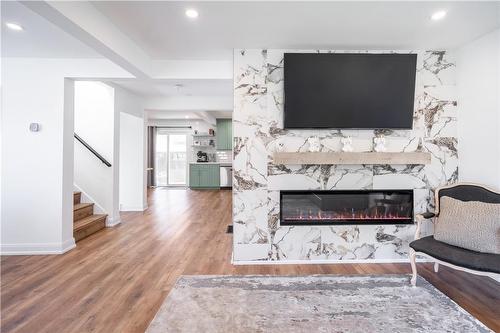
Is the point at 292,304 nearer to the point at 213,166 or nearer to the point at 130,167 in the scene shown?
the point at 130,167

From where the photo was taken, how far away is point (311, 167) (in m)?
3.25

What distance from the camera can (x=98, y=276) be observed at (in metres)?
2.84

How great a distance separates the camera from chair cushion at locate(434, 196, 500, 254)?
92.7 inches

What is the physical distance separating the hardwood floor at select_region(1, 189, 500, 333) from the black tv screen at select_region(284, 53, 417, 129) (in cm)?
175

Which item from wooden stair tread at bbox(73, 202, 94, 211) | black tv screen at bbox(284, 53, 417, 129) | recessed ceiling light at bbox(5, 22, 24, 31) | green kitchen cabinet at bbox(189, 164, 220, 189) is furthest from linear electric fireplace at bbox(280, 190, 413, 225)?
green kitchen cabinet at bbox(189, 164, 220, 189)

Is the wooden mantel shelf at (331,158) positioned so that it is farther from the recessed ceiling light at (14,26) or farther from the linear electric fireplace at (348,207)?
the recessed ceiling light at (14,26)

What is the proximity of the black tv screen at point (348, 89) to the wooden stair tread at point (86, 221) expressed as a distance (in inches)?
137

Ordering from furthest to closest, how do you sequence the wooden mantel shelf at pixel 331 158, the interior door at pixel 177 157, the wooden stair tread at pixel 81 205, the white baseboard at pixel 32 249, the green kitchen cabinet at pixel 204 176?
the interior door at pixel 177 157 < the green kitchen cabinet at pixel 204 176 < the wooden stair tread at pixel 81 205 < the white baseboard at pixel 32 249 < the wooden mantel shelf at pixel 331 158

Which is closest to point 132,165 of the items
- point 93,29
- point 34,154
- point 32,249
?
point 34,154

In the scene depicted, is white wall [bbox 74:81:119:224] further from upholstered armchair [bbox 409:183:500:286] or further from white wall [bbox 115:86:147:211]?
upholstered armchair [bbox 409:183:500:286]

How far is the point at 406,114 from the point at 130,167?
5596 millimetres

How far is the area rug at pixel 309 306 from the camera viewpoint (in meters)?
1.99

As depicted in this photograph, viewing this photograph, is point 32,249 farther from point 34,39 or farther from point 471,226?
point 471,226

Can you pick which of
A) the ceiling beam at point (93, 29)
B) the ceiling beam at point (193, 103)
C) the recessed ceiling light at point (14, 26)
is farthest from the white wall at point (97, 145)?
the recessed ceiling light at point (14, 26)
